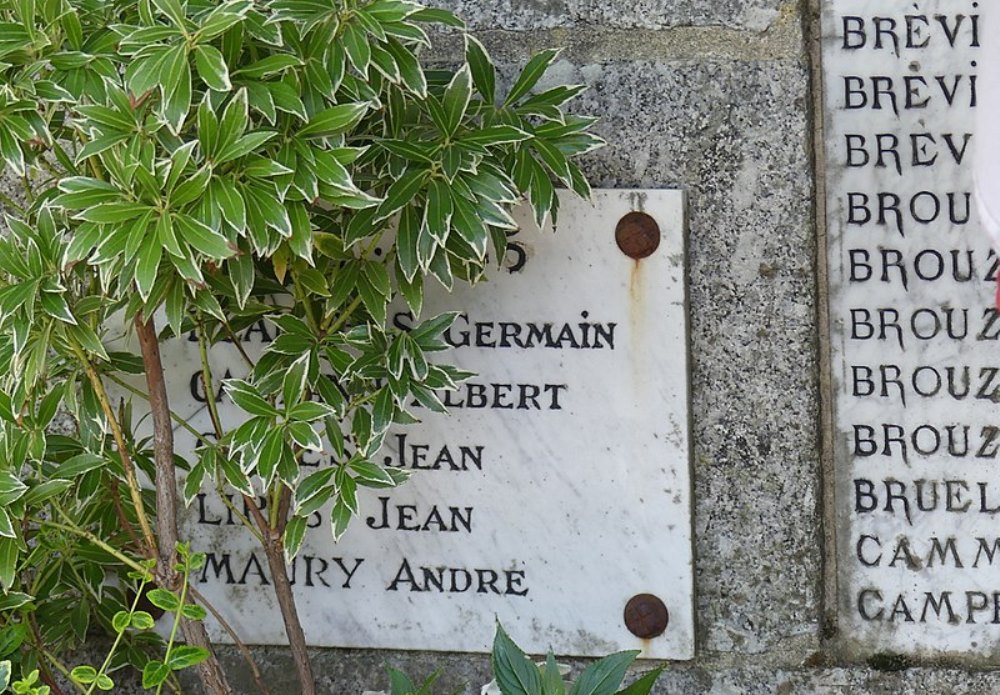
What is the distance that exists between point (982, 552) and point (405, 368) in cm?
88

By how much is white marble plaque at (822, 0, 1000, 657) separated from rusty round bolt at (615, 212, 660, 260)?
0.26m

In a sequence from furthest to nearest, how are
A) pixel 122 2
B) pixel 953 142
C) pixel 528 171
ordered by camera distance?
pixel 953 142 < pixel 528 171 < pixel 122 2

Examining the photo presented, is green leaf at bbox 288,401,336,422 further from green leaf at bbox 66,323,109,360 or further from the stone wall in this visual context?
the stone wall

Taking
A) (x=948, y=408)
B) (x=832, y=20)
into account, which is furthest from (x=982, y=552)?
(x=832, y=20)

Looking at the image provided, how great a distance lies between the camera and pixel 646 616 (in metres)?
1.52

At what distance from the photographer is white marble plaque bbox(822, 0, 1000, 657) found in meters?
1.49

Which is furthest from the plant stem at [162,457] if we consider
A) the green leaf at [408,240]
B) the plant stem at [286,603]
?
the green leaf at [408,240]

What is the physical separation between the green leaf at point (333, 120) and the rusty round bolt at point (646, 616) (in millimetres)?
831

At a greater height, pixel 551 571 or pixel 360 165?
pixel 360 165

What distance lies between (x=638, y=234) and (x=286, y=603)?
28.8 inches

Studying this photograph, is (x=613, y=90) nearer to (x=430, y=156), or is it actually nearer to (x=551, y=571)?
(x=430, y=156)

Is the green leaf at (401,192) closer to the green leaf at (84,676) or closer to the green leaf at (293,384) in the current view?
the green leaf at (293,384)

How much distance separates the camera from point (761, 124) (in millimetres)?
1519

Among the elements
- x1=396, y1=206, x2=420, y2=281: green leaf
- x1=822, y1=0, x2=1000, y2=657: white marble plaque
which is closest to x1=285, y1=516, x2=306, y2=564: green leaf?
x1=396, y1=206, x2=420, y2=281: green leaf
